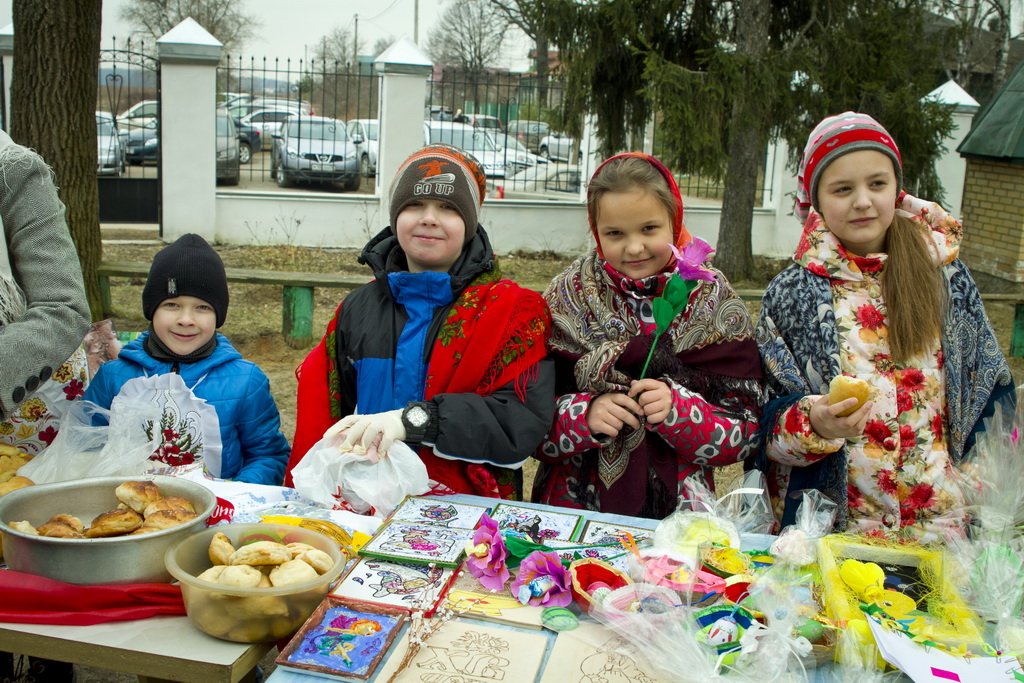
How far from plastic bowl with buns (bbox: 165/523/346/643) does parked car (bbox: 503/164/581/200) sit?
12.0m

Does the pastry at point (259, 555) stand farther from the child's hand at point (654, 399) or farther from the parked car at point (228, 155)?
the parked car at point (228, 155)

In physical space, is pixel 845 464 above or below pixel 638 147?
below

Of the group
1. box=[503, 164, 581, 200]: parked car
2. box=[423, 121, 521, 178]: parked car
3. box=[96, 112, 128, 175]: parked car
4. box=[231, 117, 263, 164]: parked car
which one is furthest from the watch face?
box=[231, 117, 263, 164]: parked car

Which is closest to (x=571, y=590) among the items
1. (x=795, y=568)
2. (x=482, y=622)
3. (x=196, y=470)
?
(x=482, y=622)

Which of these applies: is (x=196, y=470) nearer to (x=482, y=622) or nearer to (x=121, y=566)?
(x=121, y=566)

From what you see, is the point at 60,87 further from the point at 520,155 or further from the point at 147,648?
the point at 520,155

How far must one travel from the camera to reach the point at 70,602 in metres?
1.47

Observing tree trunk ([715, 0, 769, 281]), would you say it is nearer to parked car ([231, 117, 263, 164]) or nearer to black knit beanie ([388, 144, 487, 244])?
black knit beanie ([388, 144, 487, 244])

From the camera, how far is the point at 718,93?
364 inches

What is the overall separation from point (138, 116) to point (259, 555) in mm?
14792

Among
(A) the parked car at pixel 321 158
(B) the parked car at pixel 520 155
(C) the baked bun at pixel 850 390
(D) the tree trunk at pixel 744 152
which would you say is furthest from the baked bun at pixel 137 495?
(B) the parked car at pixel 520 155

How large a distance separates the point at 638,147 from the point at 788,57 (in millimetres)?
2398

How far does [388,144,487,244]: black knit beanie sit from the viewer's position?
2.19 meters

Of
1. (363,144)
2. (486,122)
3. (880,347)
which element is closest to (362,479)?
(880,347)
